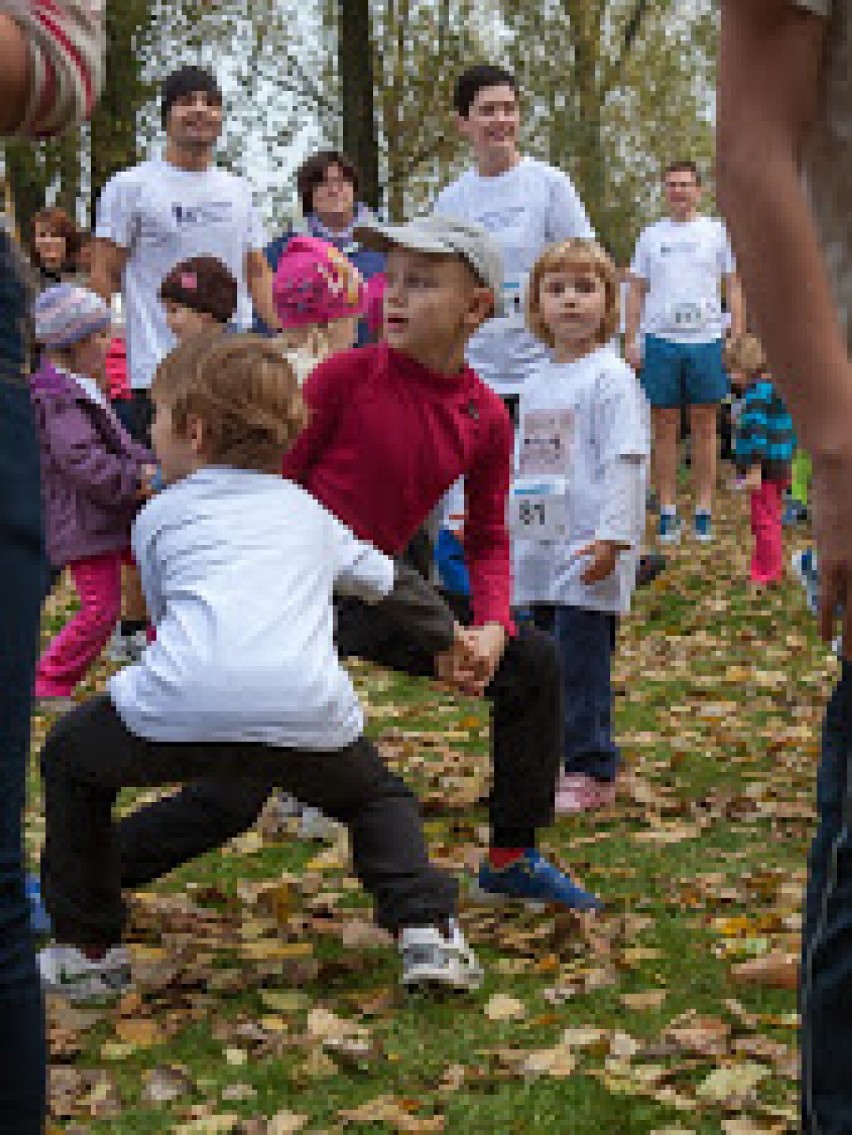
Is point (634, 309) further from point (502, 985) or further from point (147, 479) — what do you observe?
point (502, 985)

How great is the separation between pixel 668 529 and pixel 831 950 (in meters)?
11.8

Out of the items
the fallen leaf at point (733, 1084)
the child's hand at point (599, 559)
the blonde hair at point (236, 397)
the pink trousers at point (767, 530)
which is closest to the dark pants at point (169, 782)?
the blonde hair at point (236, 397)

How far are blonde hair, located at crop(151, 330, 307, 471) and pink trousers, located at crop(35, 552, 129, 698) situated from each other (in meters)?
3.75

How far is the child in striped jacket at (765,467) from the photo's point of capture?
1199 centimetres

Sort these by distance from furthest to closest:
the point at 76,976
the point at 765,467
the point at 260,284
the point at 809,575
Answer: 1. the point at 765,467
2. the point at 260,284
3. the point at 76,976
4. the point at 809,575

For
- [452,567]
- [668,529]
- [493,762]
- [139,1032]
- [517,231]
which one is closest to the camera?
[139,1032]

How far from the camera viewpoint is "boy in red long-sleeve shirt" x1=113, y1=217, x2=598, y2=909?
4793 millimetres

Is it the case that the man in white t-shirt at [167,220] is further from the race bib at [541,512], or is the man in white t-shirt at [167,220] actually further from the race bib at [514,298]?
the race bib at [541,512]

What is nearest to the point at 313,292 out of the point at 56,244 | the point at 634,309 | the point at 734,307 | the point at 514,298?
the point at 514,298

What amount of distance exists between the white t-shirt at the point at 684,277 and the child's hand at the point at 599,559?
27.6 ft

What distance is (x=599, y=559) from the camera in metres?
6.05

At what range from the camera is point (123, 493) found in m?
7.94

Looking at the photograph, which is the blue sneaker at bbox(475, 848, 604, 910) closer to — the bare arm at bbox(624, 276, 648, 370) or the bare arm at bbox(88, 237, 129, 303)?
the bare arm at bbox(88, 237, 129, 303)

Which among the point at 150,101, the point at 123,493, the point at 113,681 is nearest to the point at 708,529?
the point at 123,493
